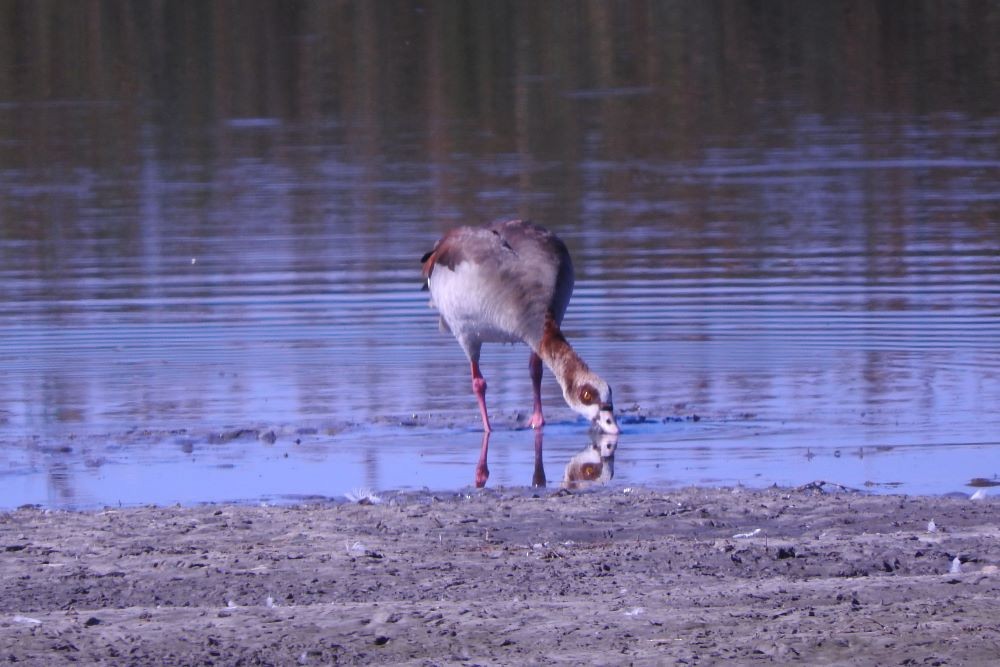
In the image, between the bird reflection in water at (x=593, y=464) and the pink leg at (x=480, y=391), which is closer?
the bird reflection in water at (x=593, y=464)

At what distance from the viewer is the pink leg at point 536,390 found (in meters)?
11.6

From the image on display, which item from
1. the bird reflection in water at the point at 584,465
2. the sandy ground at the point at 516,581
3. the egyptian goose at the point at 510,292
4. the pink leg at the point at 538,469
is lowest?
the pink leg at the point at 538,469

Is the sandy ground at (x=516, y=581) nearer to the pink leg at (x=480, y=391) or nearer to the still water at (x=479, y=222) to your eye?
the still water at (x=479, y=222)

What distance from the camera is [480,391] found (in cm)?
1185

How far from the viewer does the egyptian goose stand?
11758 millimetres

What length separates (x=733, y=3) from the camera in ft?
161

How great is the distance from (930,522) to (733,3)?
42.0 m

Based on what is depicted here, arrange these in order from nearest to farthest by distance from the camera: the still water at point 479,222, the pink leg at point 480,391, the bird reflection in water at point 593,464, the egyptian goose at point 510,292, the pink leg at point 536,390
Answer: the bird reflection in water at point 593,464 → the still water at point 479,222 → the pink leg at point 480,391 → the pink leg at point 536,390 → the egyptian goose at point 510,292

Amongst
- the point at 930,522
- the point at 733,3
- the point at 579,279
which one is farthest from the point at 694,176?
the point at 733,3

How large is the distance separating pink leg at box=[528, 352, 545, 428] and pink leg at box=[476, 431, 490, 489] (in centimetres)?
48

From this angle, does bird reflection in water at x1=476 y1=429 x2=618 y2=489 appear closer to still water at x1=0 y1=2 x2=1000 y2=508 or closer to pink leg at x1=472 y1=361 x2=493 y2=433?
still water at x1=0 y1=2 x2=1000 y2=508

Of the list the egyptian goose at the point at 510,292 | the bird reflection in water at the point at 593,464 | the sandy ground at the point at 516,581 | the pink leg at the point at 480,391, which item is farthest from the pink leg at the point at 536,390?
the sandy ground at the point at 516,581

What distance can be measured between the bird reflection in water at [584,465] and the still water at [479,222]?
9 cm

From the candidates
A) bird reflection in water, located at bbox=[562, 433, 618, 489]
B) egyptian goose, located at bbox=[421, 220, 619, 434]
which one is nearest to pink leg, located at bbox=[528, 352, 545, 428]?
egyptian goose, located at bbox=[421, 220, 619, 434]
